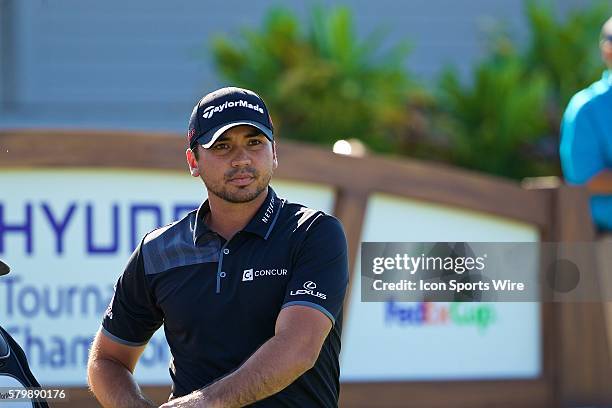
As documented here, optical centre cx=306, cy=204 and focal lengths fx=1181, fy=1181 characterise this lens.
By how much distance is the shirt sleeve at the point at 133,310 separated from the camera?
3.46 meters

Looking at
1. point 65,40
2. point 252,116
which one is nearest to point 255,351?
point 252,116

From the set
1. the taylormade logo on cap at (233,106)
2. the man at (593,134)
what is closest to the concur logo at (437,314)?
the man at (593,134)

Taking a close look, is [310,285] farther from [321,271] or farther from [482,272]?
[482,272]

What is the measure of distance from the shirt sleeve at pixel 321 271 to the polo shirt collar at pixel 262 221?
4.9 inches

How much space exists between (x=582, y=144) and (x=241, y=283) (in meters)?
3.19

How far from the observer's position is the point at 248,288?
10.6 ft

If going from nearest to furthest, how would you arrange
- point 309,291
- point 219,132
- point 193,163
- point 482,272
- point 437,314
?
point 309,291 → point 219,132 → point 193,163 → point 482,272 → point 437,314

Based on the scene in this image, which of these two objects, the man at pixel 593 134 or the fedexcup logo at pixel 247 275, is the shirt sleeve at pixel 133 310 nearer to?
the fedexcup logo at pixel 247 275

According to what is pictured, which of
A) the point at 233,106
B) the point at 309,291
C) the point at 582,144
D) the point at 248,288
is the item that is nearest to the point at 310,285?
the point at 309,291

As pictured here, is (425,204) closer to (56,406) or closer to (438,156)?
(56,406)

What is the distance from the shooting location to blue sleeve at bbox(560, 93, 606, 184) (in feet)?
19.5

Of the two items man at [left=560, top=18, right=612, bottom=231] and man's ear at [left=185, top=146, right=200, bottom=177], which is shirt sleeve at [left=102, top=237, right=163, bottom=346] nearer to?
man's ear at [left=185, top=146, right=200, bottom=177]

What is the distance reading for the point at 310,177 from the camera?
6.32 metres

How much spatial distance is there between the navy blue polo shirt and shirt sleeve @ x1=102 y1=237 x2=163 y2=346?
0.04 metres
